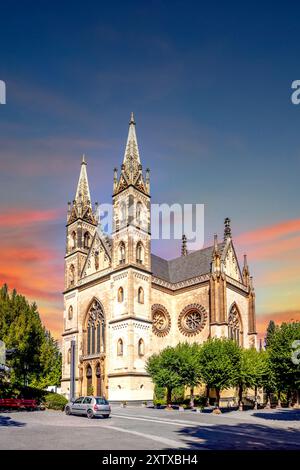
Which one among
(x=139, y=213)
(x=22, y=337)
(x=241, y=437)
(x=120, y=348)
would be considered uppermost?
(x=139, y=213)

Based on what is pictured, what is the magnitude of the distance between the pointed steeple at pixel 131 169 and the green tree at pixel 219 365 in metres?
22.2

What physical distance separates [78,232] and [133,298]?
52.2ft

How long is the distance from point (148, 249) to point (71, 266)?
12.8 metres

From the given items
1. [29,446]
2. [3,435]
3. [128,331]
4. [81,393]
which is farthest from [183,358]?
[29,446]

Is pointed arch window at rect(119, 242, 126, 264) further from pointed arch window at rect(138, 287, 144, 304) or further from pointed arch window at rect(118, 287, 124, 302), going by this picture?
pointed arch window at rect(138, 287, 144, 304)

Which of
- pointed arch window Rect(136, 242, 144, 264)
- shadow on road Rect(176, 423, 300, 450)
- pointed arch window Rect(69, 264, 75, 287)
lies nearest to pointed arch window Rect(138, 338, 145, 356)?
pointed arch window Rect(136, 242, 144, 264)

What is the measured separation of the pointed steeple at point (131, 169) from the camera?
174ft

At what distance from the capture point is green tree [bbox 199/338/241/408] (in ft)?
121

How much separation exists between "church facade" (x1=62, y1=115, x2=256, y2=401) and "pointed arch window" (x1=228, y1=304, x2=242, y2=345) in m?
0.12

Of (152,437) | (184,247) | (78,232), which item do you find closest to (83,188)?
(78,232)

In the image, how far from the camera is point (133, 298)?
48.0 meters

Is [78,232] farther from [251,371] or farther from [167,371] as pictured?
[251,371]

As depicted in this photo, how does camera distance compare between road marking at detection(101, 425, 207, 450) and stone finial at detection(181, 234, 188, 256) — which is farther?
stone finial at detection(181, 234, 188, 256)
